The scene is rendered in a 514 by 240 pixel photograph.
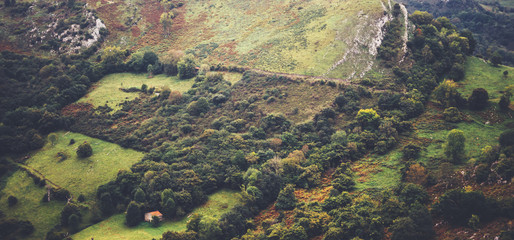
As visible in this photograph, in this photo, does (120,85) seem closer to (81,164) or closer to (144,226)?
(81,164)

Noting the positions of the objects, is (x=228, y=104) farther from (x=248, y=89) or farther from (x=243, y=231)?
(x=243, y=231)

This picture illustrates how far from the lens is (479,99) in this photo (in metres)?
82.5

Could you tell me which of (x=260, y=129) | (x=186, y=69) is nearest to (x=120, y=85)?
(x=186, y=69)

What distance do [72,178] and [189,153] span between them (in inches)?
1157

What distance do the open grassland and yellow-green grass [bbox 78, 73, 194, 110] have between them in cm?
1706

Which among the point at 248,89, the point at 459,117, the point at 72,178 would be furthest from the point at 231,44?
the point at 459,117

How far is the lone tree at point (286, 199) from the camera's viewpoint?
73688mm

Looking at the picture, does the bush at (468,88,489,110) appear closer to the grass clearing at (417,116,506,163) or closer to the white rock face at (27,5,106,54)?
the grass clearing at (417,116,506,163)

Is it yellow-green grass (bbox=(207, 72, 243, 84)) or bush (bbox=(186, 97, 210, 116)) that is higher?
yellow-green grass (bbox=(207, 72, 243, 84))

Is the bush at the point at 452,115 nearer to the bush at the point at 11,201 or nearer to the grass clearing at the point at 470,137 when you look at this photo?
the grass clearing at the point at 470,137

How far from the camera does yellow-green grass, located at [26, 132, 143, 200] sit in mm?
82875

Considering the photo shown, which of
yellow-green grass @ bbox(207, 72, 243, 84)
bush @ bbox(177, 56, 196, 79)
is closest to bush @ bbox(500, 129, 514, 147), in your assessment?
yellow-green grass @ bbox(207, 72, 243, 84)

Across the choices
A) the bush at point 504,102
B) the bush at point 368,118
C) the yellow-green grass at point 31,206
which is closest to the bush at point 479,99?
the bush at point 504,102

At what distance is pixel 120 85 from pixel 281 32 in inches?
2447
